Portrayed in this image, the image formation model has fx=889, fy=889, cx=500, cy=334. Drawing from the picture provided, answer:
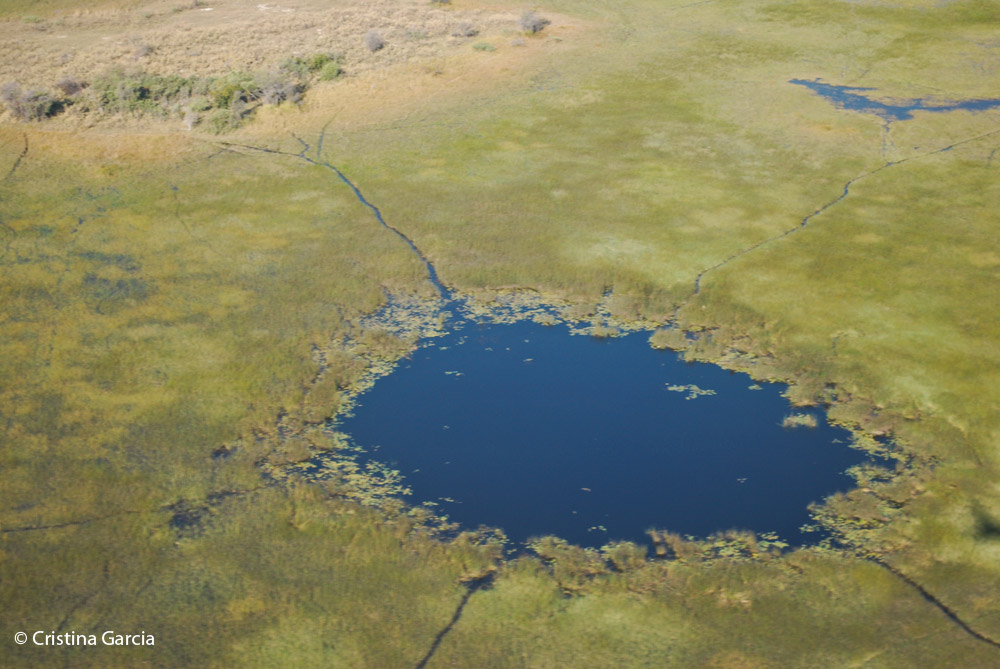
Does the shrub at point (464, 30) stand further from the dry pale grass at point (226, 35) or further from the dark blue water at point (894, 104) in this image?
the dark blue water at point (894, 104)

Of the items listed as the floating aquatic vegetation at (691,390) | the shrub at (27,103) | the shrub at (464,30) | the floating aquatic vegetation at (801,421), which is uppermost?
the shrub at (464,30)

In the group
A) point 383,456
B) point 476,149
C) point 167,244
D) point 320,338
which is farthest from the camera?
point 476,149

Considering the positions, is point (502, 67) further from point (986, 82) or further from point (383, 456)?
point (383, 456)

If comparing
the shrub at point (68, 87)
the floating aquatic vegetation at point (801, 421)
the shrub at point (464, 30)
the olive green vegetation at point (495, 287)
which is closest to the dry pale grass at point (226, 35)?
the shrub at point (464, 30)

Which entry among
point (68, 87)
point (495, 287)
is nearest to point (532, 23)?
point (68, 87)

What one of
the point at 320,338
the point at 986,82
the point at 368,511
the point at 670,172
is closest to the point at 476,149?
the point at 670,172

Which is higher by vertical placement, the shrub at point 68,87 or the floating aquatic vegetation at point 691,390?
the shrub at point 68,87

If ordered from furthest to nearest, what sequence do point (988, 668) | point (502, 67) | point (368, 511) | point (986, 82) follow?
point (502, 67) → point (986, 82) → point (368, 511) → point (988, 668)
